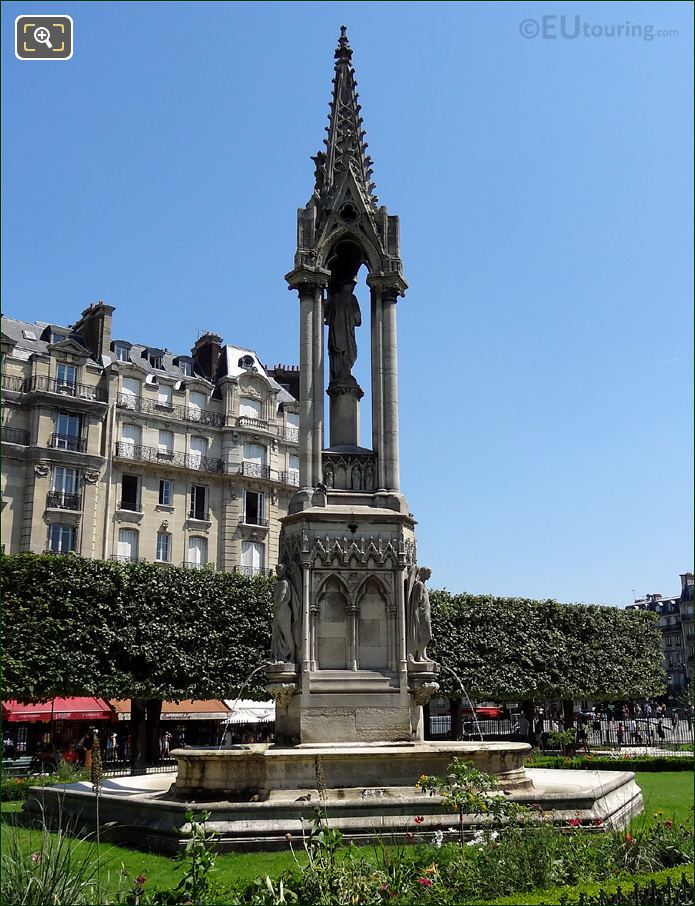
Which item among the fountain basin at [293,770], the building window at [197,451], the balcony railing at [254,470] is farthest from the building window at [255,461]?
the fountain basin at [293,770]

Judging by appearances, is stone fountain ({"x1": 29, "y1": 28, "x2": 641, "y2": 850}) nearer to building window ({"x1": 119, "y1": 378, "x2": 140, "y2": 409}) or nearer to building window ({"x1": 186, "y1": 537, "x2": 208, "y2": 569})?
building window ({"x1": 186, "y1": 537, "x2": 208, "y2": 569})

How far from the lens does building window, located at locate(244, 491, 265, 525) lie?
174 ft

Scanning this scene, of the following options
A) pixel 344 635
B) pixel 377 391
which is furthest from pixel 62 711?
pixel 377 391

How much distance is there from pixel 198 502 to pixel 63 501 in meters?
8.83

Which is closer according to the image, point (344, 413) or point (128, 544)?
point (344, 413)

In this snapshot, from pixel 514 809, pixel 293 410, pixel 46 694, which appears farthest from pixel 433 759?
pixel 293 410

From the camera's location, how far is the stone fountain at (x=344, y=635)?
12039mm

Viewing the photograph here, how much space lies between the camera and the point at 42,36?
288 inches

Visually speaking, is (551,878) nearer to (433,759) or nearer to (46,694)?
(433,759)

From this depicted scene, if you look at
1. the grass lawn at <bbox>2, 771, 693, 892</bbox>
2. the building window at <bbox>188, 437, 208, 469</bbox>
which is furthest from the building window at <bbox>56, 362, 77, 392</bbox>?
the grass lawn at <bbox>2, 771, 693, 892</bbox>

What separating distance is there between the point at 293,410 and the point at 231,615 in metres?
27.4

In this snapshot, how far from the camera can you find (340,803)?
11.6 meters

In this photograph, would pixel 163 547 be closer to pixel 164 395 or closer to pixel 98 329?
pixel 164 395

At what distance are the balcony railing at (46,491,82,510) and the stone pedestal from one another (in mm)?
31485
